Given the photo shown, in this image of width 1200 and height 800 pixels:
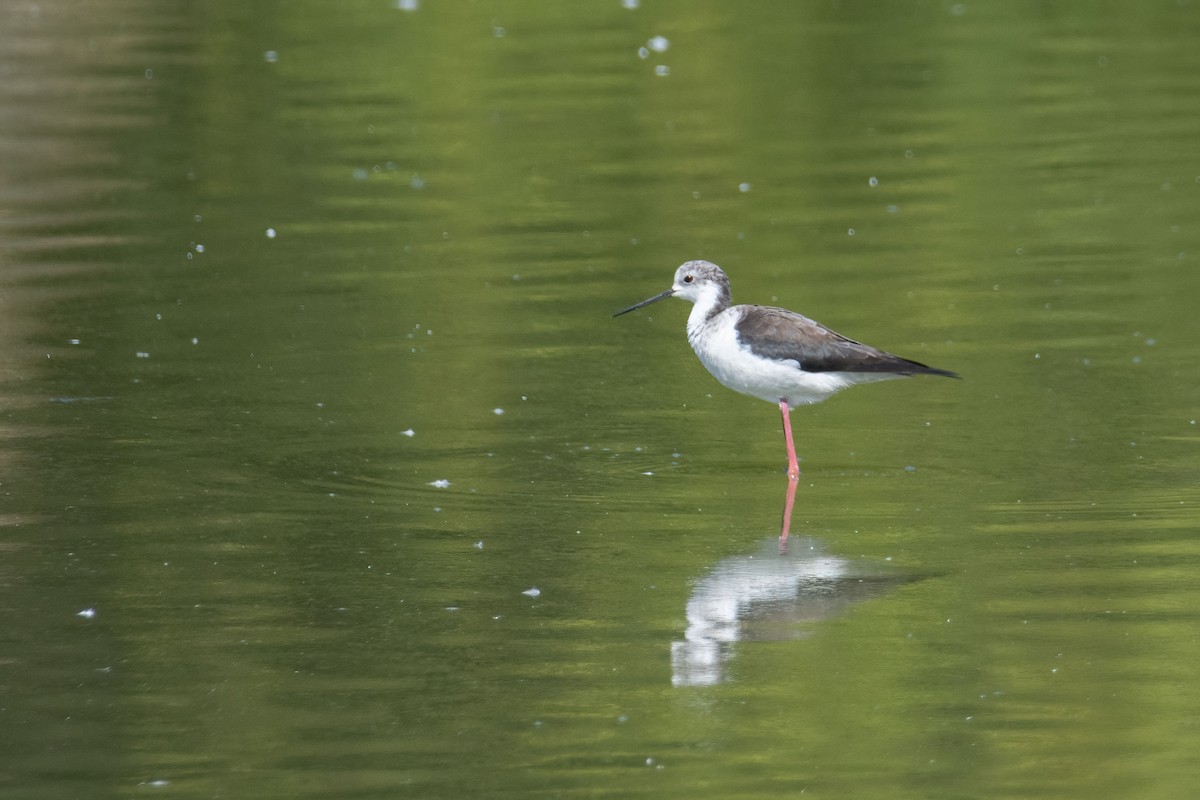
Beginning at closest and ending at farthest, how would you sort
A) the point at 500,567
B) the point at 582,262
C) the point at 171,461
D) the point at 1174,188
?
the point at 500,567
the point at 171,461
the point at 582,262
the point at 1174,188

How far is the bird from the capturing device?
32.8ft

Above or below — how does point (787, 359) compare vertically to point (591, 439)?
above

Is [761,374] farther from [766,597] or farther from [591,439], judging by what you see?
[766,597]

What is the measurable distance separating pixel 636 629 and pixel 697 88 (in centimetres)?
1284

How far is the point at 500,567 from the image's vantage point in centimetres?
871

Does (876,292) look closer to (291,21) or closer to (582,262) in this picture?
(582,262)

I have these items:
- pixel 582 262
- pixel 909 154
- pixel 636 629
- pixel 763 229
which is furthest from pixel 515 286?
pixel 636 629

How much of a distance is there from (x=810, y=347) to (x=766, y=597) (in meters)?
2.09

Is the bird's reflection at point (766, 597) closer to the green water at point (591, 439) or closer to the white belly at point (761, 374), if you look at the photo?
the green water at point (591, 439)

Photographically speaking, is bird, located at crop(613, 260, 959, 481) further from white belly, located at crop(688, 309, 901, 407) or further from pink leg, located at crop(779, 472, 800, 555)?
pink leg, located at crop(779, 472, 800, 555)

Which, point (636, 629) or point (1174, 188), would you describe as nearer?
point (636, 629)

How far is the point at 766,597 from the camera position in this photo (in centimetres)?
825

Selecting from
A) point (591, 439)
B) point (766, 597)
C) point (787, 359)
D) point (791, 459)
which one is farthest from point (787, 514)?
point (591, 439)

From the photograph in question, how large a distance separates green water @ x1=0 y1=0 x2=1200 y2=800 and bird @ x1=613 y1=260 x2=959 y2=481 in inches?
14.4
